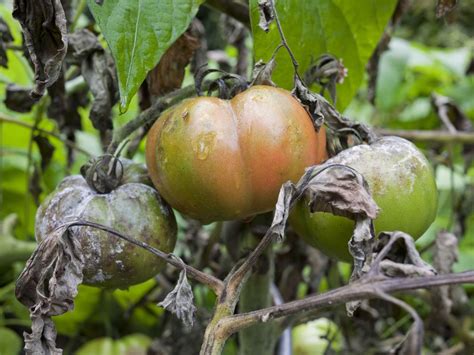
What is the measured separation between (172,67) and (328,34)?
15 centimetres

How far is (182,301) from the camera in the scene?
17.3 inches

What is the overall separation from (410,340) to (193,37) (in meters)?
0.41

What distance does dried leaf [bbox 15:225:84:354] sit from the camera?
43 centimetres

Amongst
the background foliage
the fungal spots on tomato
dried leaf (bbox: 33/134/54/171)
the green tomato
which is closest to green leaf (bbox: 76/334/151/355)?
the background foliage

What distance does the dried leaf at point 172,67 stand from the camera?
0.64 metres

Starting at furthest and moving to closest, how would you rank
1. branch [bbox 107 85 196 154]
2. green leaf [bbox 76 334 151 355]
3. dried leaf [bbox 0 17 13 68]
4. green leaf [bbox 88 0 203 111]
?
green leaf [bbox 76 334 151 355], dried leaf [bbox 0 17 13 68], branch [bbox 107 85 196 154], green leaf [bbox 88 0 203 111]

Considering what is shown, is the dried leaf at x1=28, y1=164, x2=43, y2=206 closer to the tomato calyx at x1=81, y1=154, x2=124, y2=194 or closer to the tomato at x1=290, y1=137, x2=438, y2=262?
the tomato calyx at x1=81, y1=154, x2=124, y2=194

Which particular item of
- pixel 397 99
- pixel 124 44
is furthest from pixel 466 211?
pixel 124 44

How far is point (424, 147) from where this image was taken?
134 cm

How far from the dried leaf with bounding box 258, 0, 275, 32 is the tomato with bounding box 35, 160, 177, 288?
16cm

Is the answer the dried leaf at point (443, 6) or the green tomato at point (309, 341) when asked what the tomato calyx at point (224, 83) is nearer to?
the dried leaf at point (443, 6)

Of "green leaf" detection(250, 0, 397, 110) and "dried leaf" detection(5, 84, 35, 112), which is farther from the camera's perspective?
"dried leaf" detection(5, 84, 35, 112)

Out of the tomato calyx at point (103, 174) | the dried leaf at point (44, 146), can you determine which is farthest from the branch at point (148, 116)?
the dried leaf at point (44, 146)

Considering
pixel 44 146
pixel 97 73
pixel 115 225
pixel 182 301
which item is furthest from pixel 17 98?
pixel 182 301
